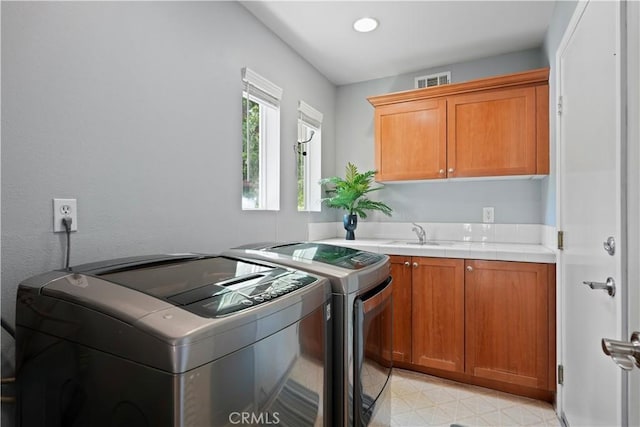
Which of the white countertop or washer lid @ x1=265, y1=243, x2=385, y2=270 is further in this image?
the white countertop

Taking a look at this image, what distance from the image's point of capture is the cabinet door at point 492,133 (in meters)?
2.48

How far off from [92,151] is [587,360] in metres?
2.23

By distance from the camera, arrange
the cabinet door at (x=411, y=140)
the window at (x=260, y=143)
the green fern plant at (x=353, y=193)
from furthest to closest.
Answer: the green fern plant at (x=353, y=193) → the cabinet door at (x=411, y=140) → the window at (x=260, y=143)

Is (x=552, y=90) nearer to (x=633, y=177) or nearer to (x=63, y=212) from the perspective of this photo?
(x=633, y=177)

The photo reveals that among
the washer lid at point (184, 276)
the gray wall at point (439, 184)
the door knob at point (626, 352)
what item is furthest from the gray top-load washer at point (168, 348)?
the gray wall at point (439, 184)

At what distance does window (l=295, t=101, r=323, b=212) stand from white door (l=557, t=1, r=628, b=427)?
5.94 feet

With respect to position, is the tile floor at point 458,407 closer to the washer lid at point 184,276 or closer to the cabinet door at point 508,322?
the cabinet door at point 508,322

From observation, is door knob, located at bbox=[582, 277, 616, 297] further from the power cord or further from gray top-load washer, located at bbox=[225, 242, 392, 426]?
the power cord

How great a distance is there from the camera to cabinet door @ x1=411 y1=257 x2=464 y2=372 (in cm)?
234

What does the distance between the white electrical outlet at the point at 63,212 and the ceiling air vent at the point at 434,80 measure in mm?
2882

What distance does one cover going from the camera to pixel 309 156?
10.5 feet

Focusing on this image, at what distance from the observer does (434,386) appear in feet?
7.75

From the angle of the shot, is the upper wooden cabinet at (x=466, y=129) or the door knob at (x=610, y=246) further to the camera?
the upper wooden cabinet at (x=466, y=129)

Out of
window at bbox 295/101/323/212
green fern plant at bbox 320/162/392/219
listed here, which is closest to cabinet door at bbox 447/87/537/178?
green fern plant at bbox 320/162/392/219
